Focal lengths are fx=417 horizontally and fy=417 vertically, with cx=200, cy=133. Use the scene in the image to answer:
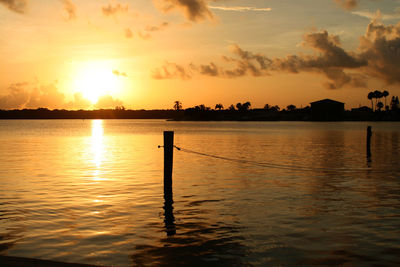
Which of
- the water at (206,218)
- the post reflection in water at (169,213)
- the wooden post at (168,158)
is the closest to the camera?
the water at (206,218)

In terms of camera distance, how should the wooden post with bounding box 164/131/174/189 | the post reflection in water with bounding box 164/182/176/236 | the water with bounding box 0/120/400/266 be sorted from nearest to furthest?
the water with bounding box 0/120/400/266, the post reflection in water with bounding box 164/182/176/236, the wooden post with bounding box 164/131/174/189

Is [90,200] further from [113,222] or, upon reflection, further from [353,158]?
[353,158]

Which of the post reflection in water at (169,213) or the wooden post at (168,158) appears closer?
the post reflection in water at (169,213)

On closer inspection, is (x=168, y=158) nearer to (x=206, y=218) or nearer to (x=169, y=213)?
(x=169, y=213)

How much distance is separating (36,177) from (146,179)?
7.12 m

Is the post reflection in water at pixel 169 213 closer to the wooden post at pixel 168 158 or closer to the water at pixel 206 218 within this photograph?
the water at pixel 206 218

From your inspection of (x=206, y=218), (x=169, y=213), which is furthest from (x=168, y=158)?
(x=206, y=218)

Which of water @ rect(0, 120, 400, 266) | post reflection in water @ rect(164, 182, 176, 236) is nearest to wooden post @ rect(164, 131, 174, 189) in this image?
post reflection in water @ rect(164, 182, 176, 236)

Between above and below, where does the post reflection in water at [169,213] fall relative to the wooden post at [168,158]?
below

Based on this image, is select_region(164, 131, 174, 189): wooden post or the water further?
select_region(164, 131, 174, 189): wooden post

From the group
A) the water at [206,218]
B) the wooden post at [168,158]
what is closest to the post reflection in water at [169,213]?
the water at [206,218]

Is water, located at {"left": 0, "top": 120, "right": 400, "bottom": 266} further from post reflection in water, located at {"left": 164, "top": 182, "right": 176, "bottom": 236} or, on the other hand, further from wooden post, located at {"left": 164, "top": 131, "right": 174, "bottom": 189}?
wooden post, located at {"left": 164, "top": 131, "right": 174, "bottom": 189}

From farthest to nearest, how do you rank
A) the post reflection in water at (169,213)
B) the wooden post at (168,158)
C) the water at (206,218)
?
the wooden post at (168,158) < the post reflection in water at (169,213) < the water at (206,218)

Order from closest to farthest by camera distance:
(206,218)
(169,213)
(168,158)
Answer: (206,218), (169,213), (168,158)
